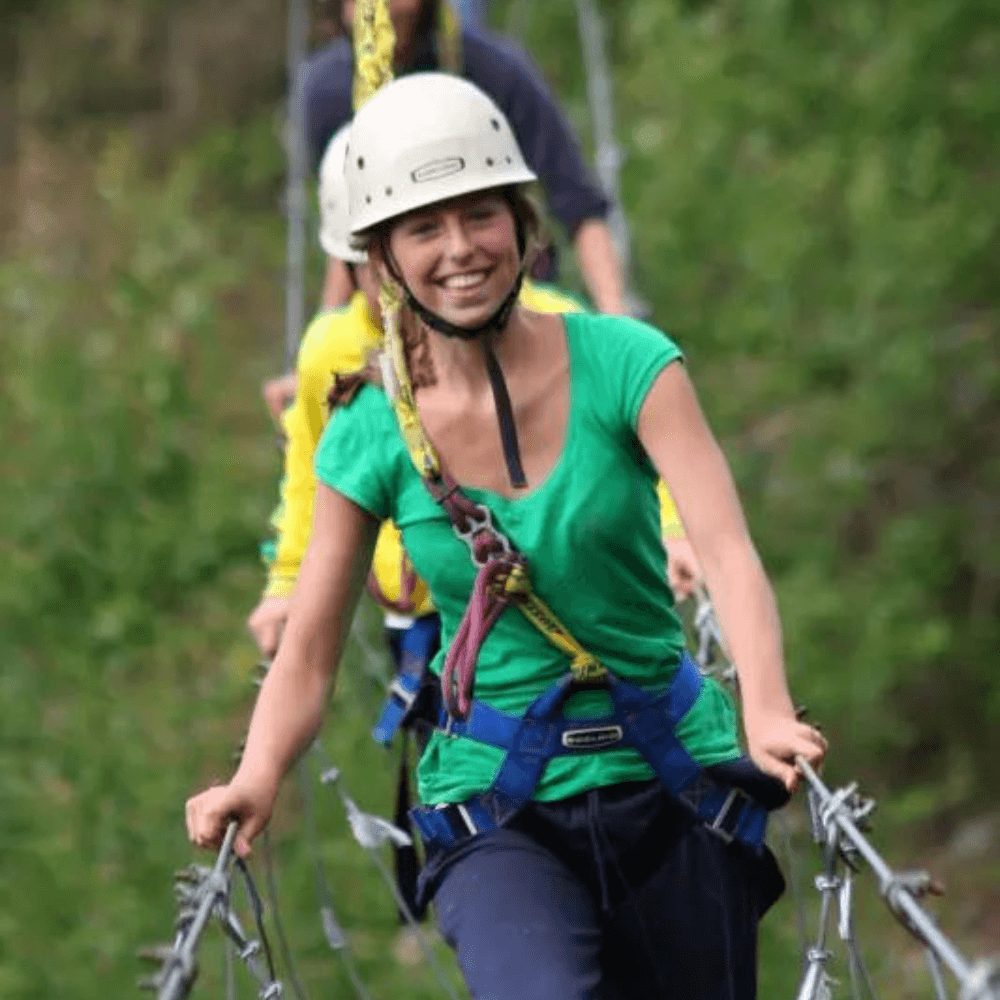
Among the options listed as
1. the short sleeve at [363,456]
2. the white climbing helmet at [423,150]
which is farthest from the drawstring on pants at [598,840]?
the white climbing helmet at [423,150]

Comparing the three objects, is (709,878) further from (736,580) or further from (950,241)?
(950,241)

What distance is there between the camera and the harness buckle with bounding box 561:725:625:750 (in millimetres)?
3246

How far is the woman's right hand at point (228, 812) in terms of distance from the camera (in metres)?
3.23

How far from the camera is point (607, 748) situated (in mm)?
3270

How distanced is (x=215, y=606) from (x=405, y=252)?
21.7 ft

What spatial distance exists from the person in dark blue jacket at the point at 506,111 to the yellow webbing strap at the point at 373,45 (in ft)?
1.38

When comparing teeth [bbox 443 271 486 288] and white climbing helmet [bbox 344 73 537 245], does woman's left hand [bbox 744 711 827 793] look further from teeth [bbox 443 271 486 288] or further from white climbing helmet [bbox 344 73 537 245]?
white climbing helmet [bbox 344 73 537 245]

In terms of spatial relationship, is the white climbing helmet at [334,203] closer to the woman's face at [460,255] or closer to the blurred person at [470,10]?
the woman's face at [460,255]

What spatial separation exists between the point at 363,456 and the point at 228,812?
0.37m

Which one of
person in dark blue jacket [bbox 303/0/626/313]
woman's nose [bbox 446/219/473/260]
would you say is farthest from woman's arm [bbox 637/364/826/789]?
person in dark blue jacket [bbox 303/0/626/313]

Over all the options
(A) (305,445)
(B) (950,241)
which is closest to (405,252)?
(A) (305,445)

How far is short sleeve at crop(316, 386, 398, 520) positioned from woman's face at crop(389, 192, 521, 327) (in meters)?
0.12

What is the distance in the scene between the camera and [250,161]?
13.1m

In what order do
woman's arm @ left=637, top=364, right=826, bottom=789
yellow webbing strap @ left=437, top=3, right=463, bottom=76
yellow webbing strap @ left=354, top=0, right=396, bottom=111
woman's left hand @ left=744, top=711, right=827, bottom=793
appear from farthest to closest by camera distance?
yellow webbing strap @ left=437, top=3, right=463, bottom=76
yellow webbing strap @ left=354, top=0, right=396, bottom=111
woman's arm @ left=637, top=364, right=826, bottom=789
woman's left hand @ left=744, top=711, right=827, bottom=793
